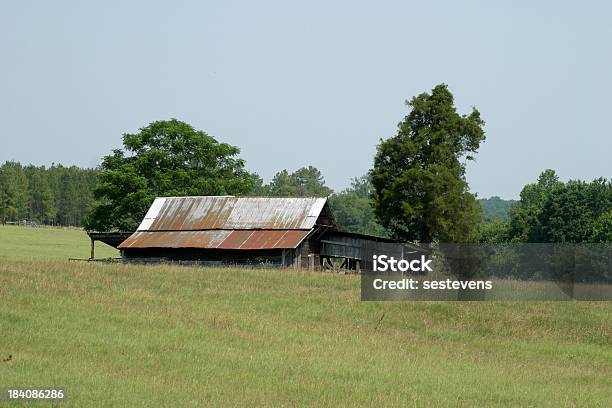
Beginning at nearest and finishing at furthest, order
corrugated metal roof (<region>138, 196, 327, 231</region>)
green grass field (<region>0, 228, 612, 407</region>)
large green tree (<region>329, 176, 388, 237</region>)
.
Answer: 1. green grass field (<region>0, 228, 612, 407</region>)
2. corrugated metal roof (<region>138, 196, 327, 231</region>)
3. large green tree (<region>329, 176, 388, 237</region>)

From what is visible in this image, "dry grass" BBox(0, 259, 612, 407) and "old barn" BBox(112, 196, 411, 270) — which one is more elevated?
"old barn" BBox(112, 196, 411, 270)

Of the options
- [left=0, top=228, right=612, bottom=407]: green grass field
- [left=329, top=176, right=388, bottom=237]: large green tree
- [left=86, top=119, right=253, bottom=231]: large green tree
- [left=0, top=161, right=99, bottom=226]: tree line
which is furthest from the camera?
[left=329, top=176, right=388, bottom=237]: large green tree

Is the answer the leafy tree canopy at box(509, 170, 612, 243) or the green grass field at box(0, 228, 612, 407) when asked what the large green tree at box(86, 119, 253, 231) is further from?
the green grass field at box(0, 228, 612, 407)

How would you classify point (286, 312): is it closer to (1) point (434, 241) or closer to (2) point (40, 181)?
Answer: (1) point (434, 241)

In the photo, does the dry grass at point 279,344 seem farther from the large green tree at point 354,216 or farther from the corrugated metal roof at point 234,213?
the large green tree at point 354,216

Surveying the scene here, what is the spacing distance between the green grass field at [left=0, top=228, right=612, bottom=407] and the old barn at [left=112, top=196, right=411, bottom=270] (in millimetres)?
13280

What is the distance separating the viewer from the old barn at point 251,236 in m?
52.7

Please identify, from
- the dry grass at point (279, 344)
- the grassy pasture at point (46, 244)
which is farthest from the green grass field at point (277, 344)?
the grassy pasture at point (46, 244)

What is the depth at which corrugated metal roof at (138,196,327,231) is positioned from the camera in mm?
54812

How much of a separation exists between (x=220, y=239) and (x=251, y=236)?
6.38 ft

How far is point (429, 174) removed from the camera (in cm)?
5238

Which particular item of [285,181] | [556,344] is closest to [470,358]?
[556,344]

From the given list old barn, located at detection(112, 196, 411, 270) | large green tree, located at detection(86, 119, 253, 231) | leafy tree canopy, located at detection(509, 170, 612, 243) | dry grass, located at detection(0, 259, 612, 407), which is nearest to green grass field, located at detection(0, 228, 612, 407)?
dry grass, located at detection(0, 259, 612, 407)

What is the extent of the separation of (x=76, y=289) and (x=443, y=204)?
2749 centimetres
